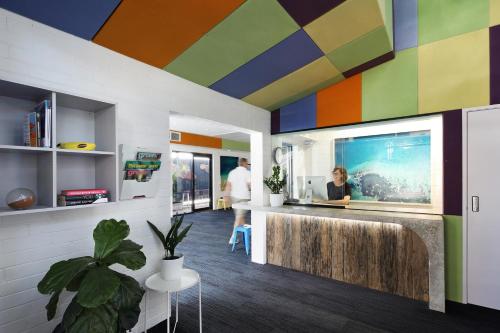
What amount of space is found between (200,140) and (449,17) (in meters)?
7.44

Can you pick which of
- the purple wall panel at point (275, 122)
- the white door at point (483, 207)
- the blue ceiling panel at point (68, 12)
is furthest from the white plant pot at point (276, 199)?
the blue ceiling panel at point (68, 12)

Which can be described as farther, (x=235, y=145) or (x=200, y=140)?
(x=235, y=145)

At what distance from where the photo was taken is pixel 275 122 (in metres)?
4.48

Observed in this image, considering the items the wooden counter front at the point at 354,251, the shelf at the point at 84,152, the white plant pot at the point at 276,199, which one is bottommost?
the wooden counter front at the point at 354,251

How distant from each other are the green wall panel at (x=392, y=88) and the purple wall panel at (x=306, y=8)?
1576 millimetres

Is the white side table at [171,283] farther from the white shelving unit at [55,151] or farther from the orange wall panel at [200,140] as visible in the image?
the orange wall panel at [200,140]

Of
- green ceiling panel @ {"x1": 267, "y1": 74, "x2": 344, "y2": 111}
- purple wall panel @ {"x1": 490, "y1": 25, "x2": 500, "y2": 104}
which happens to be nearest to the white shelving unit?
A: green ceiling panel @ {"x1": 267, "y1": 74, "x2": 344, "y2": 111}

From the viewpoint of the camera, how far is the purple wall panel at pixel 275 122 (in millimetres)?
4438

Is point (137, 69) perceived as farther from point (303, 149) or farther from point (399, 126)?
point (399, 126)

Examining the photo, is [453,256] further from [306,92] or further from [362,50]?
[306,92]

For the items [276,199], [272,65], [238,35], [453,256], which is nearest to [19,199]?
[238,35]

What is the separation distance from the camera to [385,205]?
3.62 metres

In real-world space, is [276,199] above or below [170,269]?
above

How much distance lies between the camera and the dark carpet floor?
261 centimetres
